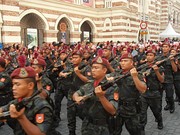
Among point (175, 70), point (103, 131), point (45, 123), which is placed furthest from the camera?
point (175, 70)

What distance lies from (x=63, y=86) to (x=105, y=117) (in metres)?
A: 3.13

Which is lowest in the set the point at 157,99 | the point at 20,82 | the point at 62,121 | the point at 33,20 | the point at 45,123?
the point at 62,121

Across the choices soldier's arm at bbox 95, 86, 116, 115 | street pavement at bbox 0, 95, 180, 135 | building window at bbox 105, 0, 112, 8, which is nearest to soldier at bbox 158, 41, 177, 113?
street pavement at bbox 0, 95, 180, 135

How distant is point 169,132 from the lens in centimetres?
584

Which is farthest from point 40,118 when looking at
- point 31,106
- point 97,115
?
point 97,115

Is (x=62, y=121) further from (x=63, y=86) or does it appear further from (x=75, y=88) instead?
(x=75, y=88)

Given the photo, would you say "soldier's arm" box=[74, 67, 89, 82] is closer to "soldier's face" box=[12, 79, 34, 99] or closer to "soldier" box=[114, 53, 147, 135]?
"soldier" box=[114, 53, 147, 135]

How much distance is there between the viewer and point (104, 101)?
312 centimetres

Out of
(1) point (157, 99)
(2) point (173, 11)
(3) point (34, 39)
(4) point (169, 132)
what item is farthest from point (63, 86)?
(2) point (173, 11)

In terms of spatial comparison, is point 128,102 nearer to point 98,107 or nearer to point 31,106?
point 98,107

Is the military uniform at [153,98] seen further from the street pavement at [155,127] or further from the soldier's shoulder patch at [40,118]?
the soldier's shoulder patch at [40,118]

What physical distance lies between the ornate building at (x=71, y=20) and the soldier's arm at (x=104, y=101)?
12.3 m

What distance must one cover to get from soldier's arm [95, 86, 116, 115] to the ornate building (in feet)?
40.2

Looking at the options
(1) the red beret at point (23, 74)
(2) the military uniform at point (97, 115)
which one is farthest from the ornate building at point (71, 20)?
(1) the red beret at point (23, 74)
